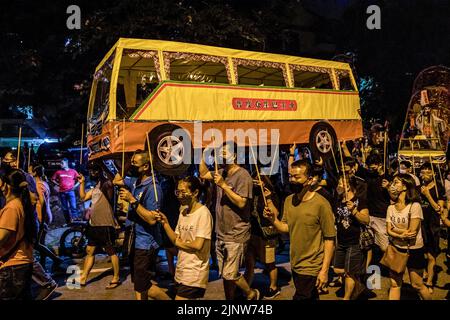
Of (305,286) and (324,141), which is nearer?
(305,286)

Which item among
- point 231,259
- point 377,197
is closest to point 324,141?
point 377,197

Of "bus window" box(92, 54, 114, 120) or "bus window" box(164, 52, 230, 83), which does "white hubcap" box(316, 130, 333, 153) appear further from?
"bus window" box(92, 54, 114, 120)

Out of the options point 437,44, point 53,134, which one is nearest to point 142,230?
point 53,134

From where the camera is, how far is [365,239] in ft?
17.3

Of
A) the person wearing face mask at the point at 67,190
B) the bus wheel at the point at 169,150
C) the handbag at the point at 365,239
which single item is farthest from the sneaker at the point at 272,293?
the person wearing face mask at the point at 67,190

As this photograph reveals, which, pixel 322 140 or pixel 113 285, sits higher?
pixel 322 140

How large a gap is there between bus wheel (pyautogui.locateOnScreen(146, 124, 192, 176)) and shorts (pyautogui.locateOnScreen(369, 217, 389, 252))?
10.8 ft

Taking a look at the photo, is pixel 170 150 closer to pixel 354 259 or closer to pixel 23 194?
pixel 23 194

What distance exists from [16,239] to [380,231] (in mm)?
4724

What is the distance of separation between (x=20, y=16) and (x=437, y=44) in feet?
68.4

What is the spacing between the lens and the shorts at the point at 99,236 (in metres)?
6.19

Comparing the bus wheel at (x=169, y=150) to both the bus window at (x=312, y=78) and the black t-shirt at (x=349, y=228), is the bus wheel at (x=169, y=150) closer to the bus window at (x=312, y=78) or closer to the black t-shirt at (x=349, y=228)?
the black t-shirt at (x=349, y=228)

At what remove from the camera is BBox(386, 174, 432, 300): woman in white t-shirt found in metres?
4.61

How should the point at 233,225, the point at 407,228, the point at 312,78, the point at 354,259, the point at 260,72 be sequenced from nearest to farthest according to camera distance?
the point at 407,228
the point at 233,225
the point at 354,259
the point at 260,72
the point at 312,78
